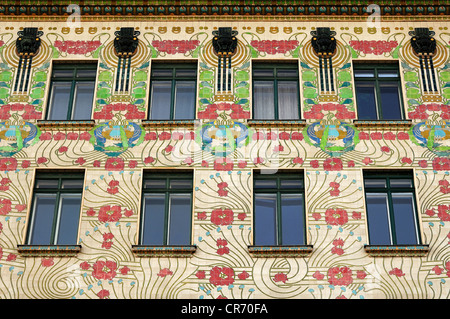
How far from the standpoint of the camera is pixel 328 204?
60.5 feet

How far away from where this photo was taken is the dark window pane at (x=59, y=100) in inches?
801

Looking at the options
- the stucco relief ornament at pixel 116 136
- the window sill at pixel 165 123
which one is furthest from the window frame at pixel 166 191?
the window sill at pixel 165 123

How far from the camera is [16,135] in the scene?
1959 centimetres

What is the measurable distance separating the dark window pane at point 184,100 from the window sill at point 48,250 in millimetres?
4678

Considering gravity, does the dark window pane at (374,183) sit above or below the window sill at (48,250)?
above

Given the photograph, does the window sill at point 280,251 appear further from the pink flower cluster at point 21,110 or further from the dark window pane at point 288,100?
the pink flower cluster at point 21,110

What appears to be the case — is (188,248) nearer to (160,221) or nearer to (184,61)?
(160,221)

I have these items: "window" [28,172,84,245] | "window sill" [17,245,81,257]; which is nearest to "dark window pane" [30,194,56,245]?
"window" [28,172,84,245]

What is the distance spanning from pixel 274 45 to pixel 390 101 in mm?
3571

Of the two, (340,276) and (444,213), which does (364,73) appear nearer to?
(444,213)

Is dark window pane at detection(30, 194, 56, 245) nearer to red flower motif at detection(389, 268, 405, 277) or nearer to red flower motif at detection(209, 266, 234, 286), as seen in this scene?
red flower motif at detection(209, 266, 234, 286)

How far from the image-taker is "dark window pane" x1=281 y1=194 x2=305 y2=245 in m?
18.2

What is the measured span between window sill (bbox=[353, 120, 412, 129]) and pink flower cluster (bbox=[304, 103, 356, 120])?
35 centimetres

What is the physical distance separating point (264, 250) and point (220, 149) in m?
3.07
